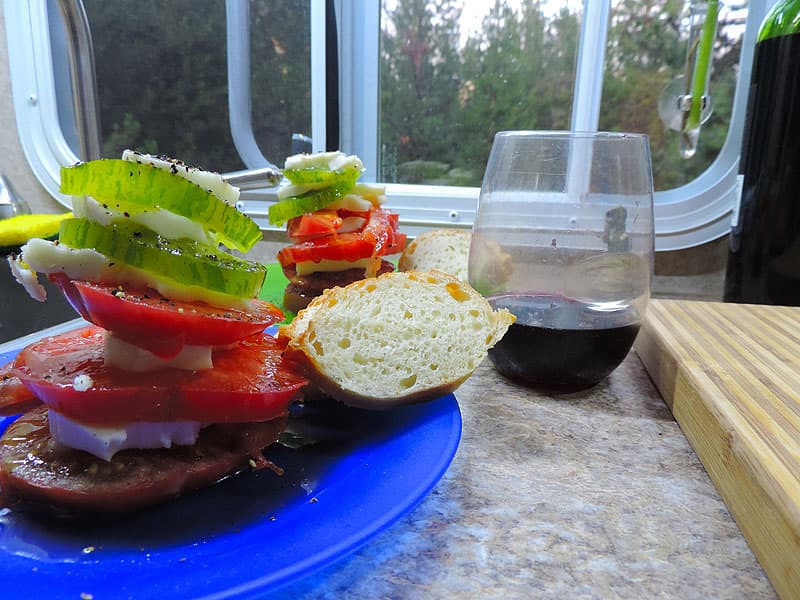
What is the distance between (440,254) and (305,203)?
34 cm

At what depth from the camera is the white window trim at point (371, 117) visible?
1638 mm

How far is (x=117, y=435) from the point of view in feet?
1.71

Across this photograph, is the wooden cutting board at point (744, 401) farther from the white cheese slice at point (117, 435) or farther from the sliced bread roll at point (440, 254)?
the white cheese slice at point (117, 435)

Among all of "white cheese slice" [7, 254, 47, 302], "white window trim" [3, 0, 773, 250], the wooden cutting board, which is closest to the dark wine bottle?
"white window trim" [3, 0, 773, 250]

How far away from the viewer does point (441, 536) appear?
0.54 m

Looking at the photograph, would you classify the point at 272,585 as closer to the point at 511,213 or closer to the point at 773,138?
the point at 511,213

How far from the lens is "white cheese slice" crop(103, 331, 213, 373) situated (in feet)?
1.84

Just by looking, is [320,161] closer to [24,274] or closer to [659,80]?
[24,274]

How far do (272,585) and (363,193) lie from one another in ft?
3.51

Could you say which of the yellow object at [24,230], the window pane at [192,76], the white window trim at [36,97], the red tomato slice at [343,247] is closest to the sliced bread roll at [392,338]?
the red tomato slice at [343,247]

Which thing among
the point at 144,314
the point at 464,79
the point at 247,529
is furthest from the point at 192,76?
the point at 247,529

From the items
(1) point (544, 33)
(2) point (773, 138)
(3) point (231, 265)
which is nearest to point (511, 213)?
(3) point (231, 265)

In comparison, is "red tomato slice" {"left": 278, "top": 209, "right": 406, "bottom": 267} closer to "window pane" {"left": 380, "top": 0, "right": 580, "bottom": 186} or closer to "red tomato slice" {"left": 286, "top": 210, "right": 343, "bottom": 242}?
"red tomato slice" {"left": 286, "top": 210, "right": 343, "bottom": 242}

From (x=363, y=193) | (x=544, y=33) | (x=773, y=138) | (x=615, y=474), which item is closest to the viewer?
(x=615, y=474)
